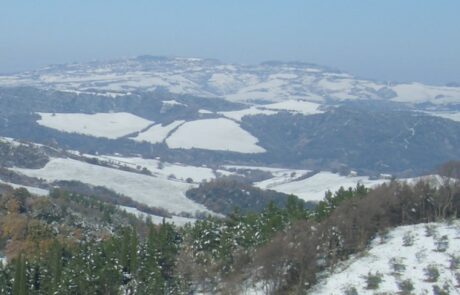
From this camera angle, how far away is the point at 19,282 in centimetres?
4053

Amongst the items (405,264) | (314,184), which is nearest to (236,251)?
(405,264)

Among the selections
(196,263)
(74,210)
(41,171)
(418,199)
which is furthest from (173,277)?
(41,171)

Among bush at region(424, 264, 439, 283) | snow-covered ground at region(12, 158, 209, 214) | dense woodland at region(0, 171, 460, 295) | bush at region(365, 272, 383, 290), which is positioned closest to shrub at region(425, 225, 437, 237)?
dense woodland at region(0, 171, 460, 295)

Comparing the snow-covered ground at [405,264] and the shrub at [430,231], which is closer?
the snow-covered ground at [405,264]

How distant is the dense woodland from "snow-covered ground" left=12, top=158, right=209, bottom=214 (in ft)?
211

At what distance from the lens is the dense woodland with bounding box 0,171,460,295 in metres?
39.6

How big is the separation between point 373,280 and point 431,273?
9.15 feet

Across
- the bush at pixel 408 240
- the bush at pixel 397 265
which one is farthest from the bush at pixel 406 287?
the bush at pixel 408 240

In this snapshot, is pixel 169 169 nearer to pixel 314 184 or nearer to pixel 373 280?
pixel 314 184

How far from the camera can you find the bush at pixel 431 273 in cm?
3650

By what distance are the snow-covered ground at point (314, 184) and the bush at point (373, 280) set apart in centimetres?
8952

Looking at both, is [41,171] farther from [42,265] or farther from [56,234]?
[42,265]

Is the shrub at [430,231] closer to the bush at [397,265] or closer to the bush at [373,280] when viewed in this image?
the bush at [397,265]

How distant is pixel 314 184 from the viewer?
5945 inches
